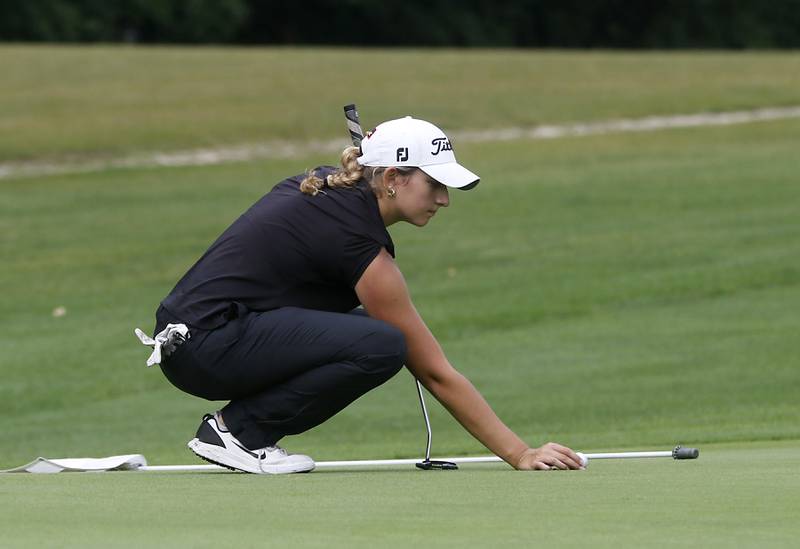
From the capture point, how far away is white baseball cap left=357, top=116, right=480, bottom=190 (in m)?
5.44

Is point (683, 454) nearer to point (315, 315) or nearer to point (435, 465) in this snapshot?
point (435, 465)

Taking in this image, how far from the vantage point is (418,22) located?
73250 mm

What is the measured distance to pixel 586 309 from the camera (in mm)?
14688

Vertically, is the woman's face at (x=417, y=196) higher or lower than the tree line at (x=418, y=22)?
lower

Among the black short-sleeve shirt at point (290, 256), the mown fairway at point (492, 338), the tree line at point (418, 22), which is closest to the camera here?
the mown fairway at point (492, 338)

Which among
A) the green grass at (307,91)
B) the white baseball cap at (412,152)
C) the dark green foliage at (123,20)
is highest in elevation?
the dark green foliage at (123,20)

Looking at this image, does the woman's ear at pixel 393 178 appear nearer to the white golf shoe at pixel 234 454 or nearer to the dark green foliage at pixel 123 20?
the white golf shoe at pixel 234 454

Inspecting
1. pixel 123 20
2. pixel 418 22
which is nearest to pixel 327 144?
pixel 123 20

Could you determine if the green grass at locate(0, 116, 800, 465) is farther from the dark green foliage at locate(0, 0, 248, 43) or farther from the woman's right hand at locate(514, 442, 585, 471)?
the dark green foliage at locate(0, 0, 248, 43)

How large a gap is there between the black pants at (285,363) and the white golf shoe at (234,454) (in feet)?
0.11

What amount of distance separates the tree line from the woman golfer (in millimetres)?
60419

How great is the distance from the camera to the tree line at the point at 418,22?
66562mm

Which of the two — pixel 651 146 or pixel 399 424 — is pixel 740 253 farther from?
pixel 651 146

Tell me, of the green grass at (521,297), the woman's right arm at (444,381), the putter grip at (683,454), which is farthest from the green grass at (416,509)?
the green grass at (521,297)
